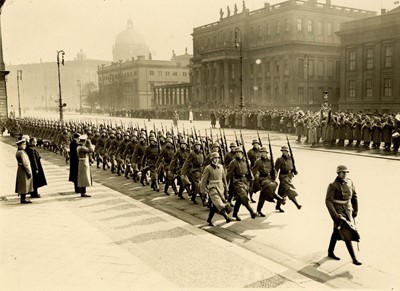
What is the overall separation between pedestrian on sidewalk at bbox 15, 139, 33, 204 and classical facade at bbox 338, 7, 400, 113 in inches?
1477

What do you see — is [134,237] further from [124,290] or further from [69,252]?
[124,290]

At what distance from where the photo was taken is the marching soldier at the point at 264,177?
1070cm

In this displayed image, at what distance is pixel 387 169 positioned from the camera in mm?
16922

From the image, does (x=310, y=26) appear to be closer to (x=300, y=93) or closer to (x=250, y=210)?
(x=300, y=93)

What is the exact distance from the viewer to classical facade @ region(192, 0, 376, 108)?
2317 inches

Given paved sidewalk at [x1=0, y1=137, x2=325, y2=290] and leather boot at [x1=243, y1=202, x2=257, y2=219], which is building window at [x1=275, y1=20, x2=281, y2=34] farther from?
leather boot at [x1=243, y1=202, x2=257, y2=219]

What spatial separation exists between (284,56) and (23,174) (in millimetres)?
51409

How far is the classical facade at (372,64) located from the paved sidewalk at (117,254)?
36797 mm

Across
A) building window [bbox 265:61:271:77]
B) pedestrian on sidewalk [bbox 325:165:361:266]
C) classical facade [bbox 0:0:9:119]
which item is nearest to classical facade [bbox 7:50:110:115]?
building window [bbox 265:61:271:77]

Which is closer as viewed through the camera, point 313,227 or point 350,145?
point 313,227

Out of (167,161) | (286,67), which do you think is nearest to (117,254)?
(167,161)

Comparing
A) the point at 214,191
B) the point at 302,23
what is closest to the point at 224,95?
the point at 302,23

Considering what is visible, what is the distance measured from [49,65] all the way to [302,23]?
108011 millimetres

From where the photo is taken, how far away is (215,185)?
10.1 m
